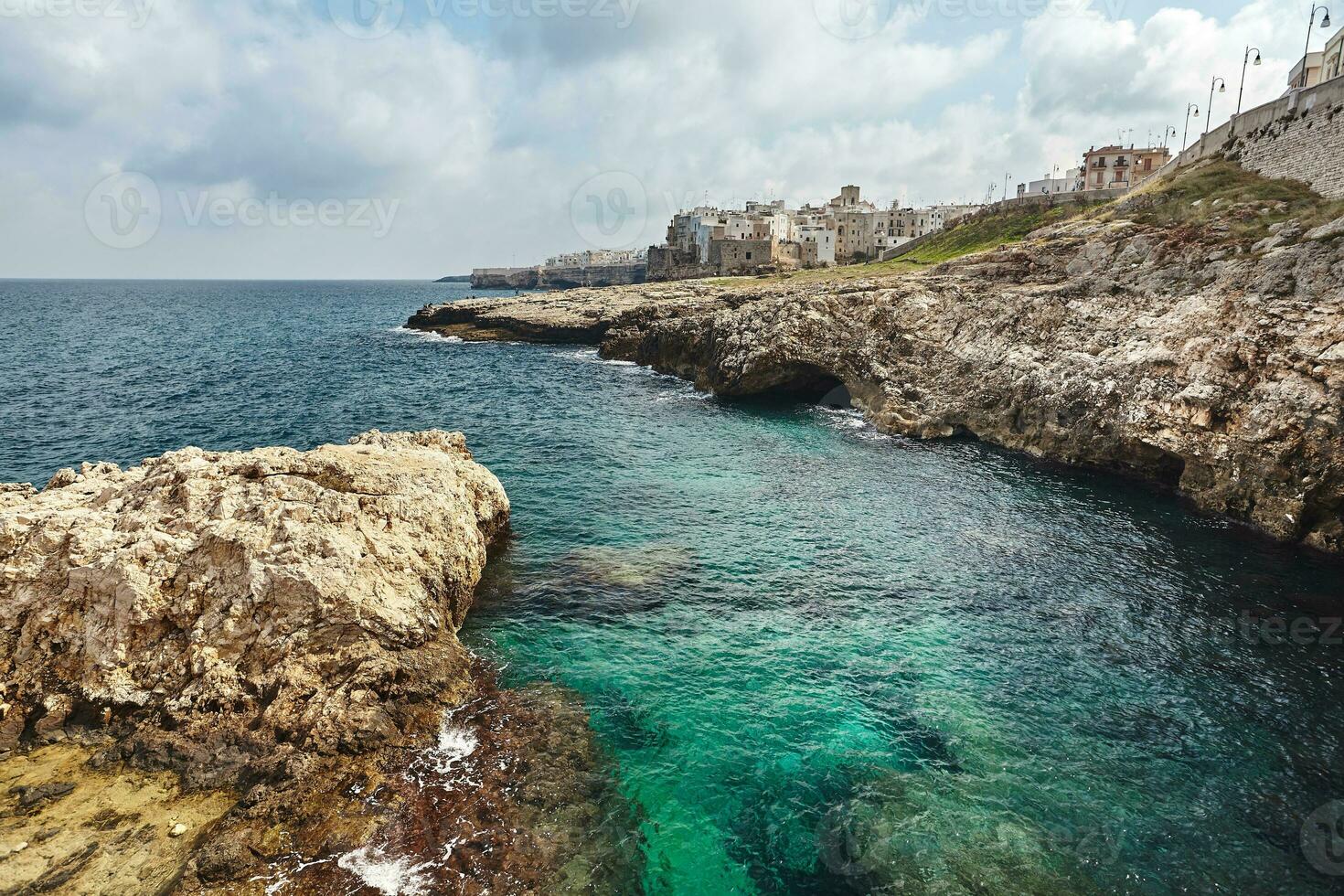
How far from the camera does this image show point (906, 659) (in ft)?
69.3

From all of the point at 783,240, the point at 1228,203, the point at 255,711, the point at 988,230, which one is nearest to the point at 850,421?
the point at 1228,203

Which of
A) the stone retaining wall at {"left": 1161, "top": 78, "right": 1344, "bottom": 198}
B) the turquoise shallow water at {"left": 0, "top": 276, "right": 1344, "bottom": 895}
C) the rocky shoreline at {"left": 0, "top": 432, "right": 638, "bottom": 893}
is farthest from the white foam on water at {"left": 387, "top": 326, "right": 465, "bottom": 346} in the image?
the stone retaining wall at {"left": 1161, "top": 78, "right": 1344, "bottom": 198}

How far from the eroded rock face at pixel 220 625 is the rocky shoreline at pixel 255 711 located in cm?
5

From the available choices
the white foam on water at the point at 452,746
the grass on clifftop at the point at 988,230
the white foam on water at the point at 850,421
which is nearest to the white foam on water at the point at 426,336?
the white foam on water at the point at 850,421

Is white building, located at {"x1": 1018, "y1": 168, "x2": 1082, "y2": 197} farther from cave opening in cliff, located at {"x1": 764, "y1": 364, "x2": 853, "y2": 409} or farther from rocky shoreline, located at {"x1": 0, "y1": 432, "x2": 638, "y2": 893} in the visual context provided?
rocky shoreline, located at {"x1": 0, "y1": 432, "x2": 638, "y2": 893}

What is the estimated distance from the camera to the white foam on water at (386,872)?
502 inches

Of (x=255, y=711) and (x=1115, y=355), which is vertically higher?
(x=1115, y=355)

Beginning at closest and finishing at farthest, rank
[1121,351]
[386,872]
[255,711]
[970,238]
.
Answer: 1. [386,872]
2. [255,711]
3. [1121,351]
4. [970,238]

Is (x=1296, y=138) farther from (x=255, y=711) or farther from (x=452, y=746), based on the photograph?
(x=255, y=711)

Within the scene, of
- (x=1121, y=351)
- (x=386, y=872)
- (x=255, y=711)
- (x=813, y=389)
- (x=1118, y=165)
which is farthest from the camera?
(x=1118, y=165)

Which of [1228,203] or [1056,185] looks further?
[1056,185]

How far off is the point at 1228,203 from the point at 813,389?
3093 cm

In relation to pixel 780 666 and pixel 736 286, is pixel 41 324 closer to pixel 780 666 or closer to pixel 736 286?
pixel 736 286

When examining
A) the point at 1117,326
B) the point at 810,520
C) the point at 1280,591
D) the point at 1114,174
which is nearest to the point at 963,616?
the point at 810,520
